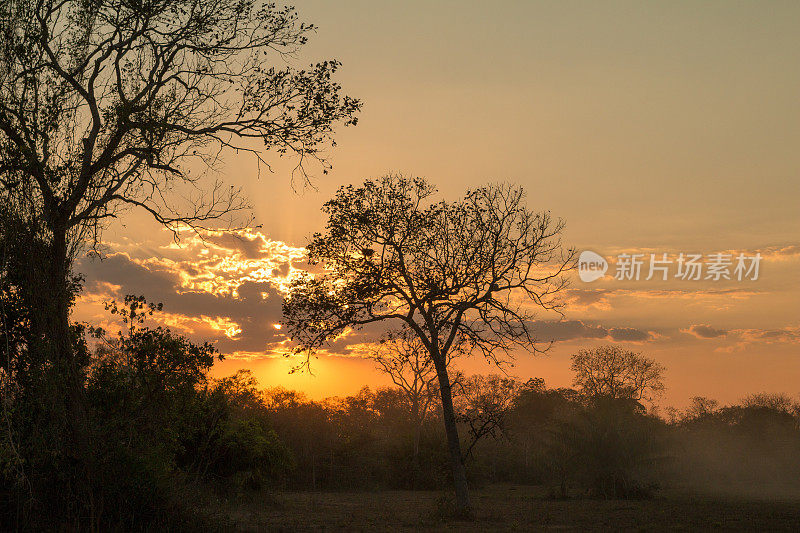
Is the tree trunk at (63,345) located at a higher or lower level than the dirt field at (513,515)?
higher

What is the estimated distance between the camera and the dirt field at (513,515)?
19.6 m

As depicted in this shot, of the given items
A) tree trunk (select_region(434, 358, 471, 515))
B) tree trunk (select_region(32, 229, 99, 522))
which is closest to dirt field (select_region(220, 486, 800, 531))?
tree trunk (select_region(434, 358, 471, 515))

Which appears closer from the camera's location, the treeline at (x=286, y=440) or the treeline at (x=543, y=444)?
the treeline at (x=286, y=440)

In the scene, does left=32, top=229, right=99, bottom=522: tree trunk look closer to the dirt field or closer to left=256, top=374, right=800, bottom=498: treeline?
the dirt field

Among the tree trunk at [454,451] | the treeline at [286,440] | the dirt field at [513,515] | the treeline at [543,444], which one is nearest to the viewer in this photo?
the treeline at [286,440]

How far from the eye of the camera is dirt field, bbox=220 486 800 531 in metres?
19.6

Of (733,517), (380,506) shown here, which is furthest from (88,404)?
(733,517)

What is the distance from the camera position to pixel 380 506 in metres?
29.0

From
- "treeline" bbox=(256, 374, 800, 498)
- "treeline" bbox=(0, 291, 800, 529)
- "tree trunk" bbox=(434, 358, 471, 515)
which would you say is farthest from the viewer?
"treeline" bbox=(256, 374, 800, 498)

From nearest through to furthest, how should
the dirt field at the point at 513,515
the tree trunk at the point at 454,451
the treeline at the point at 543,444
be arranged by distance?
the dirt field at the point at 513,515
the tree trunk at the point at 454,451
the treeline at the point at 543,444

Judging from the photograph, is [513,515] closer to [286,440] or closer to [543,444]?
[543,444]

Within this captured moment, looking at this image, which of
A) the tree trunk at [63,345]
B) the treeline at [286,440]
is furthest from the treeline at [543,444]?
the tree trunk at [63,345]

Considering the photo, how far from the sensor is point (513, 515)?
2416 centimetres

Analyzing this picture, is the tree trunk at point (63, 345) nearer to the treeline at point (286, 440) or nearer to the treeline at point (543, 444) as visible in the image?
the treeline at point (286, 440)
